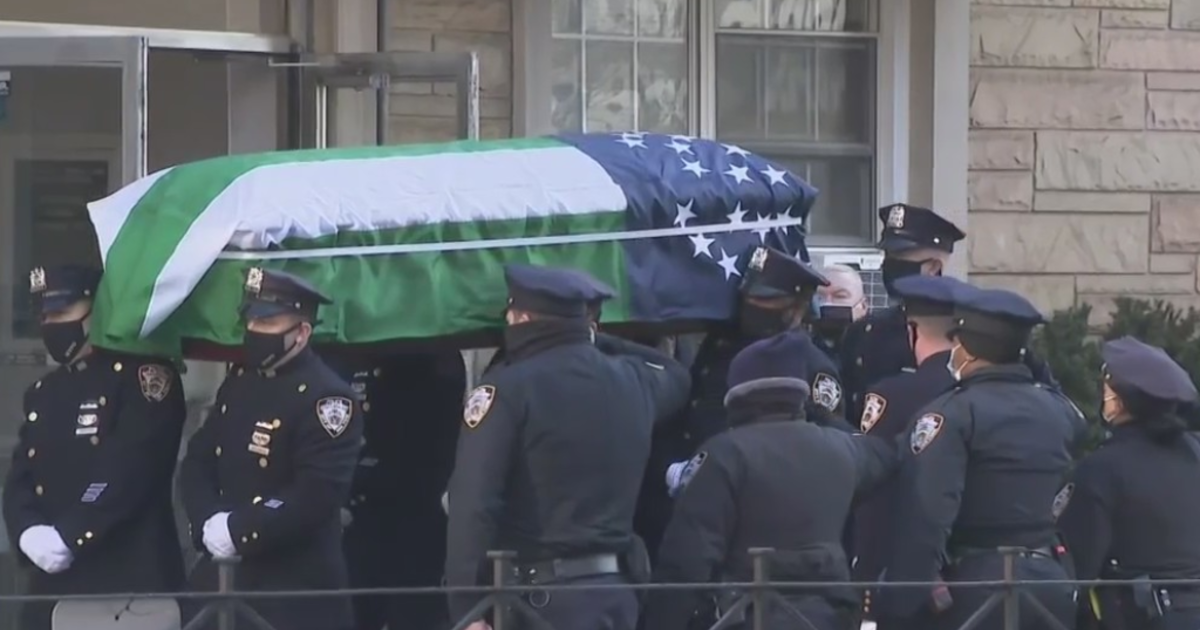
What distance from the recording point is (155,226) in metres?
5.47

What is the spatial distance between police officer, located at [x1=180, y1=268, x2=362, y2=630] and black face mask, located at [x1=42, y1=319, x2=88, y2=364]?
49 cm

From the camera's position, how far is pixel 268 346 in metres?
5.15

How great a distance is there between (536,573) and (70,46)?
10.1 feet

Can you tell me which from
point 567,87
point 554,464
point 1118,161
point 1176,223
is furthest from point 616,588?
point 1176,223

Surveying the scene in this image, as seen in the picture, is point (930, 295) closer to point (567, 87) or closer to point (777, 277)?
point (777, 277)

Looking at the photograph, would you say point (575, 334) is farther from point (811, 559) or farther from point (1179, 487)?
point (1179, 487)

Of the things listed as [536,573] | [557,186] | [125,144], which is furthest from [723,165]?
[125,144]

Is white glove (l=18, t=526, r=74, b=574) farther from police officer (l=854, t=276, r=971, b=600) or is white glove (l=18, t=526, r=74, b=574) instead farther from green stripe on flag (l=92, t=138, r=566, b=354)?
police officer (l=854, t=276, r=971, b=600)

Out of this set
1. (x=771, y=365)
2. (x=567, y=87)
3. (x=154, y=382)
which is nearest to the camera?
(x=771, y=365)

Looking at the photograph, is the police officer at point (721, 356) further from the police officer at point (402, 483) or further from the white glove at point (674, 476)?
the police officer at point (402, 483)

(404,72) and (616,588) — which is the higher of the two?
(404,72)

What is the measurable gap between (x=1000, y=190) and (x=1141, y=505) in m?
3.47

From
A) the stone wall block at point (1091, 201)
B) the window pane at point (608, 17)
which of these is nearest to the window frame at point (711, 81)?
the window pane at point (608, 17)

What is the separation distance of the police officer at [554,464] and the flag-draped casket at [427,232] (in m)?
0.48
